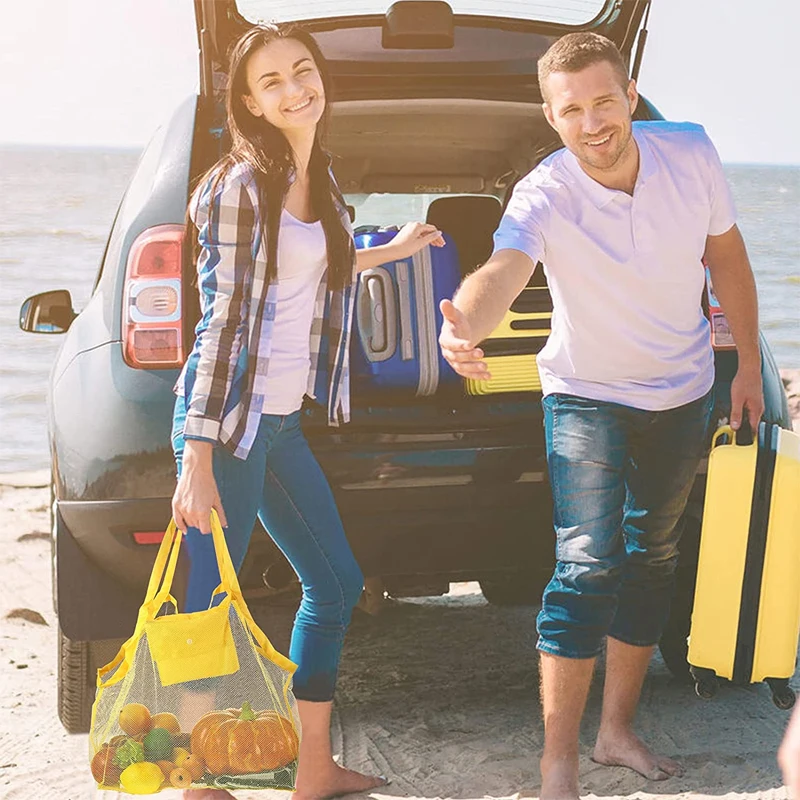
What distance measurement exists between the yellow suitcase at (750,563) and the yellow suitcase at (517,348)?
533mm

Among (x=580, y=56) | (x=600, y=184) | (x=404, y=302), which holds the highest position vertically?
(x=580, y=56)

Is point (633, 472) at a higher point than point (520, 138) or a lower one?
lower

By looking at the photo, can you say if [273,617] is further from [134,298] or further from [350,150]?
[134,298]

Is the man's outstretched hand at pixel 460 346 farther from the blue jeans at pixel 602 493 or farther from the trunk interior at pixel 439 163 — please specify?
the trunk interior at pixel 439 163

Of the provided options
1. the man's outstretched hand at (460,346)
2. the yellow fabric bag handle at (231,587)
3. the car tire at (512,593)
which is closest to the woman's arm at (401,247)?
the man's outstretched hand at (460,346)

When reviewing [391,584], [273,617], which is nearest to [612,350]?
[391,584]

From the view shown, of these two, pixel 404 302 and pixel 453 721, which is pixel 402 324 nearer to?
pixel 404 302

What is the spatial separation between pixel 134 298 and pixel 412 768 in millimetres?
1287

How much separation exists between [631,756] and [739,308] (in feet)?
3.49

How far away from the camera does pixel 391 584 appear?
12.1 feet

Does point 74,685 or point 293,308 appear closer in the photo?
point 293,308

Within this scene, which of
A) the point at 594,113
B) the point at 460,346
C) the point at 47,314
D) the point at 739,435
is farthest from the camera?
the point at 47,314

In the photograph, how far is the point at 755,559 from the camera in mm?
3197

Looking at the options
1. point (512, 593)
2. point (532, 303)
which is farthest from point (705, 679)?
point (512, 593)
